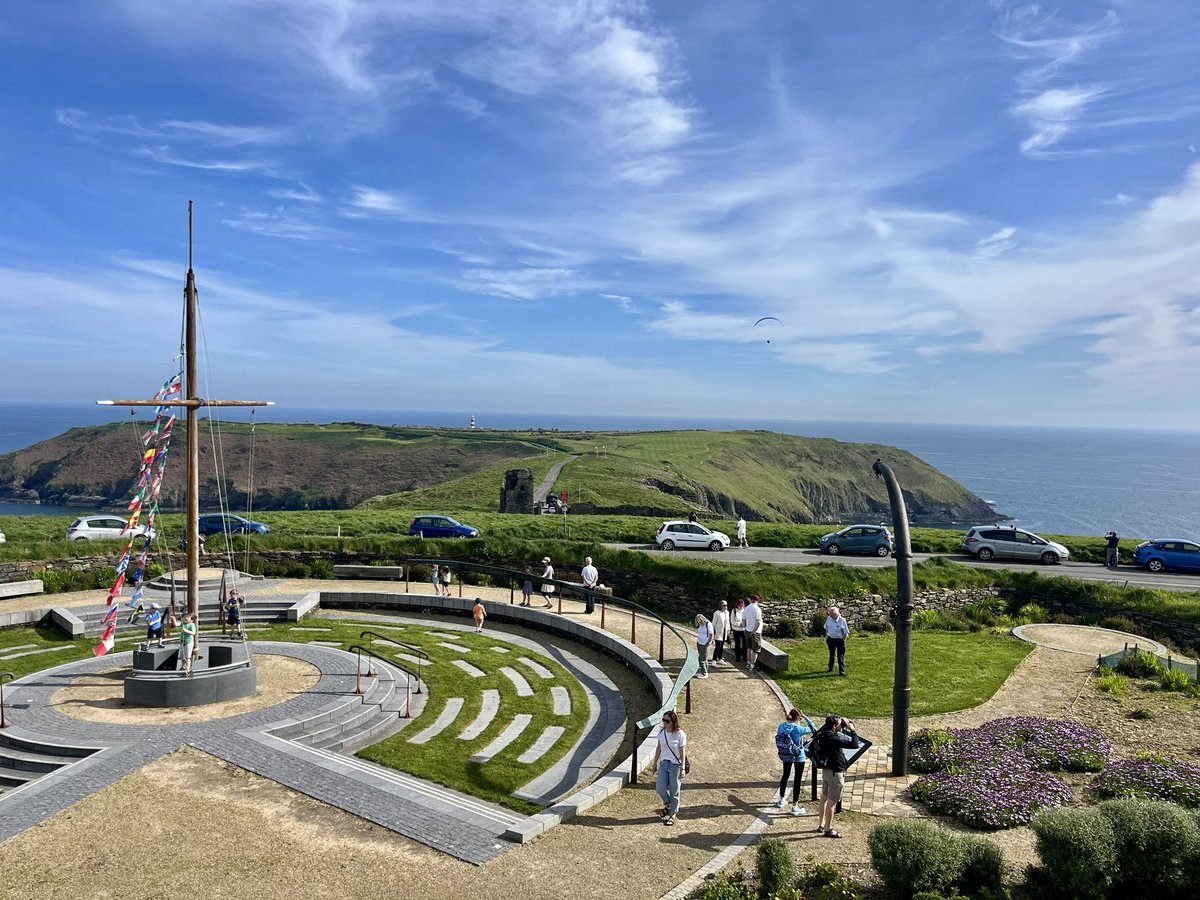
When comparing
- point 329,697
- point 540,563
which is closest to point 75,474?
point 540,563

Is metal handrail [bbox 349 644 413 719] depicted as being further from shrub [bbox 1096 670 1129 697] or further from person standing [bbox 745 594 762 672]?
shrub [bbox 1096 670 1129 697]

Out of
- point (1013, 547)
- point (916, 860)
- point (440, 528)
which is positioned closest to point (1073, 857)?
point (916, 860)

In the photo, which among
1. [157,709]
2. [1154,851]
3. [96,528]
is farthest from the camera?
[96,528]

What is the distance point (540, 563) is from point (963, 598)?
1636 cm

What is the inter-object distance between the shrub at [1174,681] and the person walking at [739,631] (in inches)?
384

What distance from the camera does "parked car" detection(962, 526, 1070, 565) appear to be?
3525 centimetres

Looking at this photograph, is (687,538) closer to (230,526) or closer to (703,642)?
(703,642)

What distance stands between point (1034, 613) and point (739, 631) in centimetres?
1333

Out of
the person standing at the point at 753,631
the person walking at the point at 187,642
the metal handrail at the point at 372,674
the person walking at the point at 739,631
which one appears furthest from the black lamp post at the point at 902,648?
the person walking at the point at 187,642

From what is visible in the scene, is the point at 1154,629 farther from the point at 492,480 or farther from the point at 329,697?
the point at 492,480

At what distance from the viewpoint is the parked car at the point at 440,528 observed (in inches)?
1464

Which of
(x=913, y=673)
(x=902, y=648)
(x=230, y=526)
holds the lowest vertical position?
(x=913, y=673)

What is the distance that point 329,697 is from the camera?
1739cm

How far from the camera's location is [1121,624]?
994 inches
